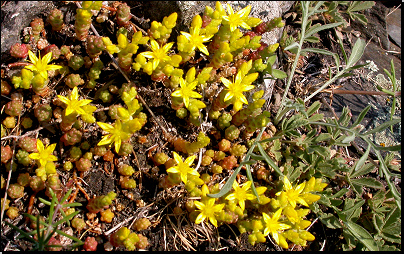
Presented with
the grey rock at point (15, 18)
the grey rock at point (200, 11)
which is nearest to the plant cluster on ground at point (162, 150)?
the grey rock at point (15, 18)

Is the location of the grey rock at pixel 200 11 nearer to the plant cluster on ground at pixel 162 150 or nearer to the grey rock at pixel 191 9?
the grey rock at pixel 191 9

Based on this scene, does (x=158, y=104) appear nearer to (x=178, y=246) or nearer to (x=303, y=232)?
(x=178, y=246)

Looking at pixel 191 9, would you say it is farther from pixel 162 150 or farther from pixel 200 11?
pixel 162 150

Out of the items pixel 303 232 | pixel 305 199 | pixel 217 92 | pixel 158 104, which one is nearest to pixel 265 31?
pixel 217 92

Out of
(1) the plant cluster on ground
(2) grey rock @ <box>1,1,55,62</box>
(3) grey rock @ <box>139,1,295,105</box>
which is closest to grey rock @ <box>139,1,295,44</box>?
(3) grey rock @ <box>139,1,295,105</box>

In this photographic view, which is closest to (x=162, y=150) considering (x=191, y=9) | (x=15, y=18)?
(x=191, y=9)

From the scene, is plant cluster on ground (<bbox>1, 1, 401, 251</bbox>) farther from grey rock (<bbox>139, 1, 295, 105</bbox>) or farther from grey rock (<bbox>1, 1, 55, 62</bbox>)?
grey rock (<bbox>139, 1, 295, 105</bbox>)
